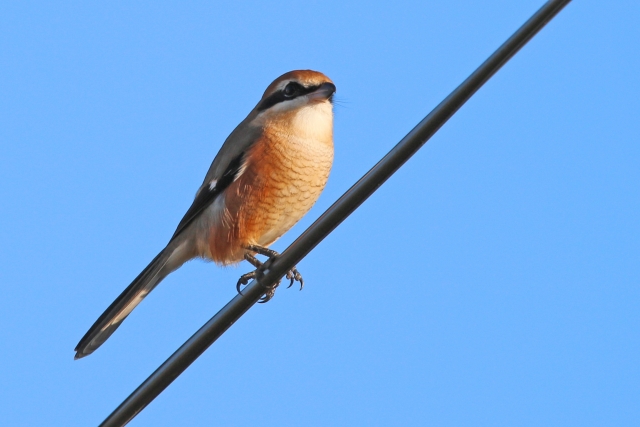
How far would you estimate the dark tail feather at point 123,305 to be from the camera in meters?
5.17

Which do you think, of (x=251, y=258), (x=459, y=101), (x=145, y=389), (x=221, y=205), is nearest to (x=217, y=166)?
(x=221, y=205)

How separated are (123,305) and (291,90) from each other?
5.65 ft

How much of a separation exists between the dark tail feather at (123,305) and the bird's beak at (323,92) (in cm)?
136

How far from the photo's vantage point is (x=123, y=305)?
5426mm

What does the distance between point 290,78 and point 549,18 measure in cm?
334

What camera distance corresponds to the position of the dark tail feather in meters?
5.17

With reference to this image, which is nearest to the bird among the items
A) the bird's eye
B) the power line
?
the bird's eye

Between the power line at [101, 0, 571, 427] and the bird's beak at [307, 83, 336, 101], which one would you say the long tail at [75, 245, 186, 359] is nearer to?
the bird's beak at [307, 83, 336, 101]

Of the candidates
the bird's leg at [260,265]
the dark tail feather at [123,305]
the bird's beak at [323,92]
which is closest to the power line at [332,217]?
the bird's leg at [260,265]

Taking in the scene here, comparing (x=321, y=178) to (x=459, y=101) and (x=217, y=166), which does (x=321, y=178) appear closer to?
(x=217, y=166)

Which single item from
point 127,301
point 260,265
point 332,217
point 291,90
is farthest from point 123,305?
point 332,217

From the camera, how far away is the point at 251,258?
5.38 meters

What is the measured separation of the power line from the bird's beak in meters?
2.23

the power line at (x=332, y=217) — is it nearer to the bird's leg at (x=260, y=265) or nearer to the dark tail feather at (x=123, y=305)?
the bird's leg at (x=260, y=265)
